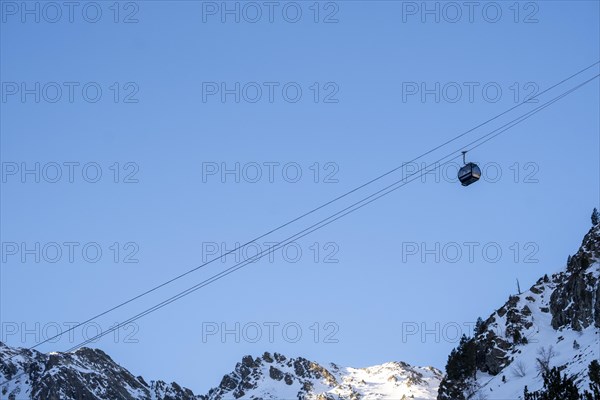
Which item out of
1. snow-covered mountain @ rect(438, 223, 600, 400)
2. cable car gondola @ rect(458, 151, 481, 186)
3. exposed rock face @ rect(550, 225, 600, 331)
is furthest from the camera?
exposed rock face @ rect(550, 225, 600, 331)

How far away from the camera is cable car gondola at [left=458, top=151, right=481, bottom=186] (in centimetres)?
4091

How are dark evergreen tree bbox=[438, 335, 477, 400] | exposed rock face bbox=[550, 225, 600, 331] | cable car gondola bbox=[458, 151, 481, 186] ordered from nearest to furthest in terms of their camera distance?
cable car gondola bbox=[458, 151, 481, 186] → exposed rock face bbox=[550, 225, 600, 331] → dark evergreen tree bbox=[438, 335, 477, 400]

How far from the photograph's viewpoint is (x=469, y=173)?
134ft

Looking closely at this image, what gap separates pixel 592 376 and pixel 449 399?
183 feet

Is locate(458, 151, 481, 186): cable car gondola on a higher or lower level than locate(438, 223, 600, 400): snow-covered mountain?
lower

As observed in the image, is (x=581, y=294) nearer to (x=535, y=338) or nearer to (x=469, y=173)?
(x=535, y=338)

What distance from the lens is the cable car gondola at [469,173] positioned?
40906 mm

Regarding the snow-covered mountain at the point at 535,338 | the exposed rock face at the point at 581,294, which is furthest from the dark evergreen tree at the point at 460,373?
the exposed rock face at the point at 581,294

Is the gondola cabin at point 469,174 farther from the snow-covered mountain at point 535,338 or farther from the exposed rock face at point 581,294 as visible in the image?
the exposed rock face at point 581,294

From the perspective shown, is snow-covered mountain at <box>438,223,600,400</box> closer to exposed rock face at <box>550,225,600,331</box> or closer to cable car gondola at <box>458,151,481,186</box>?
exposed rock face at <box>550,225,600,331</box>

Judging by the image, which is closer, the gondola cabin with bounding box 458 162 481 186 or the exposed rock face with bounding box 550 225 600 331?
the gondola cabin with bounding box 458 162 481 186

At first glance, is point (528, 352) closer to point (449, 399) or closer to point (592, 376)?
point (449, 399)

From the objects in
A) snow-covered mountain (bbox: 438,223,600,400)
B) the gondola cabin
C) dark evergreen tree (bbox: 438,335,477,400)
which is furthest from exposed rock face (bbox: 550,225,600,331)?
the gondola cabin

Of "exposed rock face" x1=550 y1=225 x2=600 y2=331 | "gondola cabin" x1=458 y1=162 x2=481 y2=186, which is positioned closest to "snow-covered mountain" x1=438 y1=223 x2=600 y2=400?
"exposed rock face" x1=550 y1=225 x2=600 y2=331
